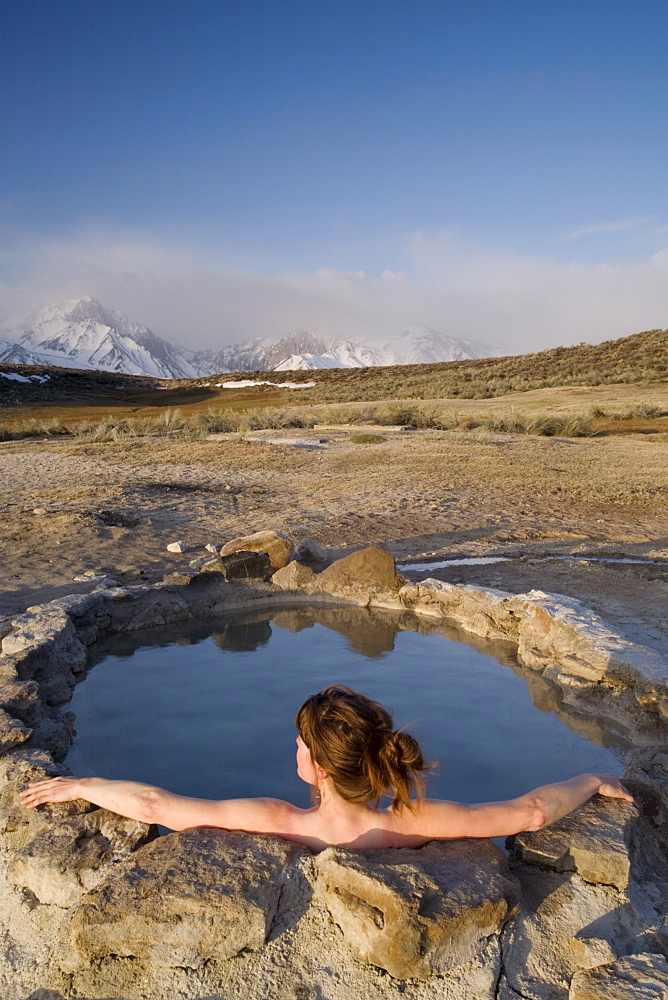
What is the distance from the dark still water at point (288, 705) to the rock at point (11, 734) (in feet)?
1.10

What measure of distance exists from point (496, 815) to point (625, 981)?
639 mm

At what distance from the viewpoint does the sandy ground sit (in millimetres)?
7094

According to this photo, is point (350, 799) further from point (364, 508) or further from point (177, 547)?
point (364, 508)

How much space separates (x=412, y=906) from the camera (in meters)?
2.15

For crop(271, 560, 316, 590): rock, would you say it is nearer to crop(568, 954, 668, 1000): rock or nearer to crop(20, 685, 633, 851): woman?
crop(20, 685, 633, 851): woman

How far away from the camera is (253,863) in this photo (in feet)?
7.80

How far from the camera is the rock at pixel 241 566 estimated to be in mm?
6438

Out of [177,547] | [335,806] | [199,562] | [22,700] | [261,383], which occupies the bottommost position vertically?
[261,383]

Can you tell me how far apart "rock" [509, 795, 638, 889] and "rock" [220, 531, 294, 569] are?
432cm

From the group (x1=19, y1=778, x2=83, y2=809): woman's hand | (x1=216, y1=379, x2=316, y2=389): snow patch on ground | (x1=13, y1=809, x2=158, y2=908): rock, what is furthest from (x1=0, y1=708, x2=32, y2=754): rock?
(x1=216, y1=379, x2=316, y2=389): snow patch on ground

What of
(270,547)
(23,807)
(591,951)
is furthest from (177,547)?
(591,951)

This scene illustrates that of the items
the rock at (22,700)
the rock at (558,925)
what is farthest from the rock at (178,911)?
the rock at (22,700)

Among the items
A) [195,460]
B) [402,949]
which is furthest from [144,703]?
[195,460]

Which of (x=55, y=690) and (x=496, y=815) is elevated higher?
(x=496, y=815)
